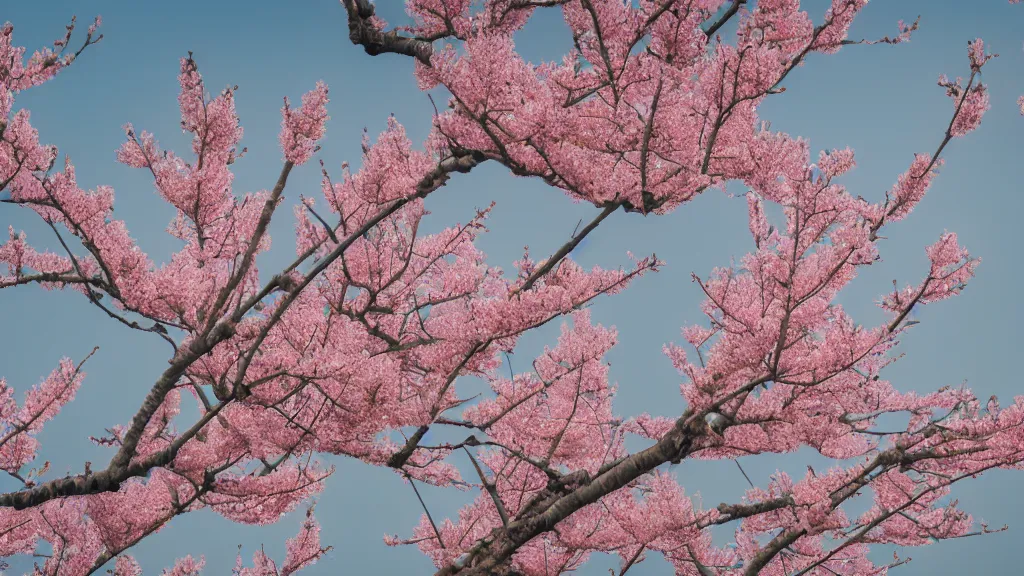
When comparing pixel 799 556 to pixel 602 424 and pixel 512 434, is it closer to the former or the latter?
pixel 602 424

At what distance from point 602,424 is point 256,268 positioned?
12.6 ft

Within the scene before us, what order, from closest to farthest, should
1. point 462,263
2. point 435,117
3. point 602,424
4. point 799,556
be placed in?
point 435,117 < point 462,263 < point 602,424 < point 799,556

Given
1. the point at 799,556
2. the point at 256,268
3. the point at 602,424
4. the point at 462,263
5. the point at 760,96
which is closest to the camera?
the point at 760,96

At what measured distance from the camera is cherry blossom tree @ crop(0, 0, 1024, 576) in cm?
550

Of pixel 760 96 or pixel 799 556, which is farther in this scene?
pixel 799 556

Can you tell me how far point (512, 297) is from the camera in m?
6.02

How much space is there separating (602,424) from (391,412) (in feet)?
9.12

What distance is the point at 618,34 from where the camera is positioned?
556 centimetres

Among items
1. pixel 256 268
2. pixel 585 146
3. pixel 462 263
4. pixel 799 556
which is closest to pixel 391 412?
pixel 462 263

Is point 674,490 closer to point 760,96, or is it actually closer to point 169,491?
point 760,96

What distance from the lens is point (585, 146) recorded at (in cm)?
610

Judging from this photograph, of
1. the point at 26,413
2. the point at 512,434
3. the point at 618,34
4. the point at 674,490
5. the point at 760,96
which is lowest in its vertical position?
the point at 674,490

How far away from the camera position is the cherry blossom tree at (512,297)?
5.50m

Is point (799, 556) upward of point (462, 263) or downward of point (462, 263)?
downward
